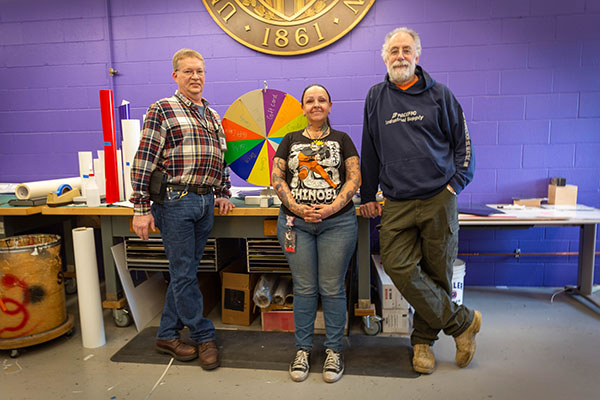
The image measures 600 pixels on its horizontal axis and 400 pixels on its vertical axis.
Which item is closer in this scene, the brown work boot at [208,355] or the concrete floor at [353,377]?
the concrete floor at [353,377]

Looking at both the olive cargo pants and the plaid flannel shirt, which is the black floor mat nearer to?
the olive cargo pants

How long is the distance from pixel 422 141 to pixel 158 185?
123cm

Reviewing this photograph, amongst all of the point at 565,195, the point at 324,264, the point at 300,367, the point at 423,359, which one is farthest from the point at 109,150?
the point at 565,195

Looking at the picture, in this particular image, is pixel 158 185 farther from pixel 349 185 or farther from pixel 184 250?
pixel 349 185

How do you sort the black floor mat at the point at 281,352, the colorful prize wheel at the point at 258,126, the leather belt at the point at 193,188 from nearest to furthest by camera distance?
the leather belt at the point at 193,188
the black floor mat at the point at 281,352
the colorful prize wheel at the point at 258,126

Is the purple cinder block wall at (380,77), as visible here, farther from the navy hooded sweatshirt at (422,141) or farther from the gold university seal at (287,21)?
the navy hooded sweatshirt at (422,141)

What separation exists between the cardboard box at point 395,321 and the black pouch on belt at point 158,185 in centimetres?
140

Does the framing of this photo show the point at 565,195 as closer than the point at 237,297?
No

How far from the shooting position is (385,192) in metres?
2.02

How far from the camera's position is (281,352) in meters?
2.23

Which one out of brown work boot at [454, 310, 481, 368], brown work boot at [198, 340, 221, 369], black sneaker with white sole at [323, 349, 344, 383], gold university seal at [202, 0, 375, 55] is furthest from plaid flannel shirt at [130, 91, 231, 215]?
brown work boot at [454, 310, 481, 368]

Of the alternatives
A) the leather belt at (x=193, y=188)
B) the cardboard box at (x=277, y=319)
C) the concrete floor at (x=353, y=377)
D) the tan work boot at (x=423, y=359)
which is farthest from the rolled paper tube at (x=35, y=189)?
the tan work boot at (x=423, y=359)

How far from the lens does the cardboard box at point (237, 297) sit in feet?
8.41

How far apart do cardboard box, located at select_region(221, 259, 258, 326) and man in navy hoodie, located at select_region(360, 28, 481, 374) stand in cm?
93
